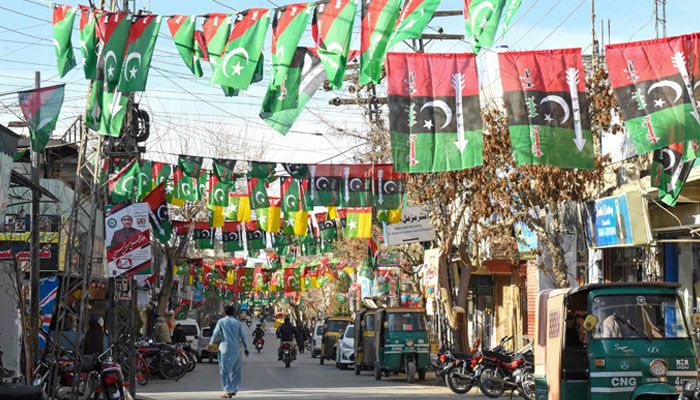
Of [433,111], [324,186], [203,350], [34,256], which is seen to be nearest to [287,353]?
[203,350]

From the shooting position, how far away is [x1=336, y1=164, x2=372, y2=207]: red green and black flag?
87.4 feet

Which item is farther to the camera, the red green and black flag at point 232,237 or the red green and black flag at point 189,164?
the red green and black flag at point 232,237

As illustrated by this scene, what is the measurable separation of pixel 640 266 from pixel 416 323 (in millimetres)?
8463

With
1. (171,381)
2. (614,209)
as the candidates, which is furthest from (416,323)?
(614,209)

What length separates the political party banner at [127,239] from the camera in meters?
18.5

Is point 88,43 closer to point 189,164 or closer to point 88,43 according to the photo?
point 88,43

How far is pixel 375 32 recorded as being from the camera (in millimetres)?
13609

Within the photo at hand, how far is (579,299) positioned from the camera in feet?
48.5

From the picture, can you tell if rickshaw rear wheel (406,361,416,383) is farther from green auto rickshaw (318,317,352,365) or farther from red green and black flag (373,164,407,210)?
green auto rickshaw (318,317,352,365)

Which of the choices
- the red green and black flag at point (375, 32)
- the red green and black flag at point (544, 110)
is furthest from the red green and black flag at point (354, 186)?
the red green and black flag at point (375, 32)

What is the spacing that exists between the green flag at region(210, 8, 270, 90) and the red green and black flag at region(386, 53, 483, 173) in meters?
1.93

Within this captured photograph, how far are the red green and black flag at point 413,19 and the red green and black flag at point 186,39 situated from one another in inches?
123

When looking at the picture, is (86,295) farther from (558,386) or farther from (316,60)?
(558,386)

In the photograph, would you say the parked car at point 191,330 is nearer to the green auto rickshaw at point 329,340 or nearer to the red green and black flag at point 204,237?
the green auto rickshaw at point 329,340
